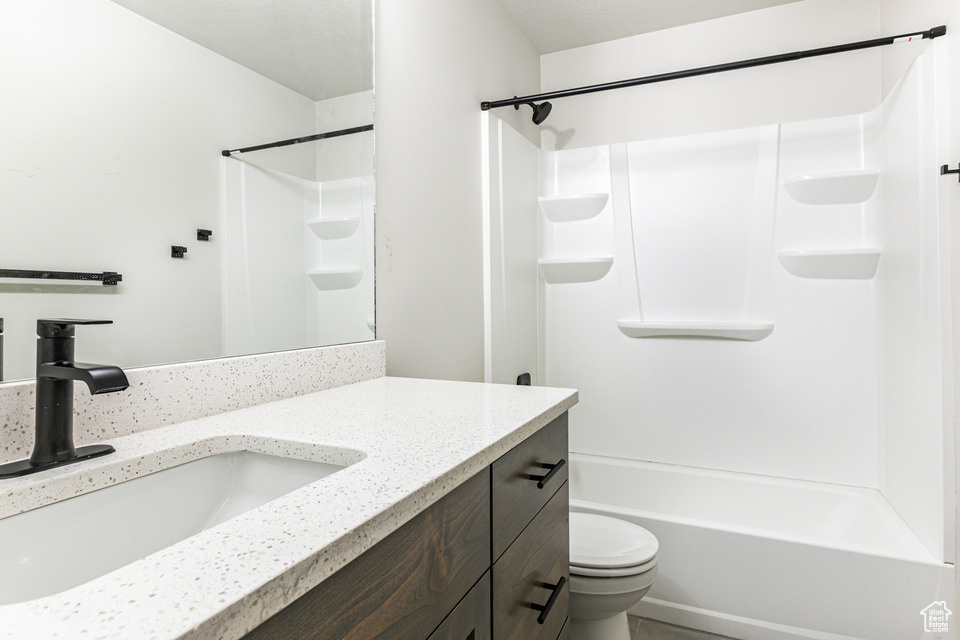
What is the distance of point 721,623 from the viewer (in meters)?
1.86

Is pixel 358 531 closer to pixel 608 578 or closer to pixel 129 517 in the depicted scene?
pixel 129 517

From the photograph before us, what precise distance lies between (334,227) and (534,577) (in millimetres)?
943

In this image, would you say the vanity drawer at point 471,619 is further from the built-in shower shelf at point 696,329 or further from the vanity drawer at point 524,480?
the built-in shower shelf at point 696,329

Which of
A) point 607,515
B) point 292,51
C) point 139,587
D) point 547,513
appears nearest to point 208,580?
point 139,587

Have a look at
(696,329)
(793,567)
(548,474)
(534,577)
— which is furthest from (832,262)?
(534,577)

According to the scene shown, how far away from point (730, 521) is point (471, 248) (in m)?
1.68

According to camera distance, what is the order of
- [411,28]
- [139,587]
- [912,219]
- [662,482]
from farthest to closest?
[662,482] → [912,219] → [411,28] → [139,587]

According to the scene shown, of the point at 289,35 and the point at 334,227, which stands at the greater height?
the point at 289,35

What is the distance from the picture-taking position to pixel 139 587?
39 centimetres

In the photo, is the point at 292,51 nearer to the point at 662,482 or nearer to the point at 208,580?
the point at 208,580

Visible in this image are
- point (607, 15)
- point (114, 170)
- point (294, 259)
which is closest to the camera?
point (114, 170)

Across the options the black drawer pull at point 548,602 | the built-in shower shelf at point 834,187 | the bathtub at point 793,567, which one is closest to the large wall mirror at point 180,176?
the black drawer pull at point 548,602

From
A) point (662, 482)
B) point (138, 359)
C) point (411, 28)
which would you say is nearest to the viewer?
point (138, 359)

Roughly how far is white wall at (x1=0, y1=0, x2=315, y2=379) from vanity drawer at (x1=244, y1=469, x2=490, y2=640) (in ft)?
1.90
